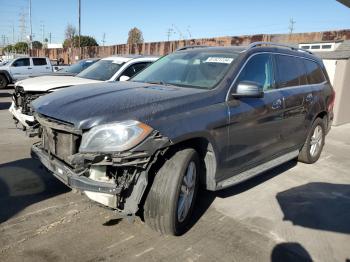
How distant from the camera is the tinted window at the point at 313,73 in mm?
6070

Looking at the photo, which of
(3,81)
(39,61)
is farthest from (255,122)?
(39,61)

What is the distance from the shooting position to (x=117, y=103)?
11.5ft

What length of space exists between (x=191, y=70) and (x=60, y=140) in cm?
186

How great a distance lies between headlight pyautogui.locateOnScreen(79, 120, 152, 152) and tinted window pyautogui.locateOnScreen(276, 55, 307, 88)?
102 inches

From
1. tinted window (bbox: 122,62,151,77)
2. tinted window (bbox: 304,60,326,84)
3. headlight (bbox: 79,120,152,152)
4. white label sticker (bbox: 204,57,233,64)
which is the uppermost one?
white label sticker (bbox: 204,57,233,64)

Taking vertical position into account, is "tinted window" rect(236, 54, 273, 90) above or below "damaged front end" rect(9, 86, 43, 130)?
above

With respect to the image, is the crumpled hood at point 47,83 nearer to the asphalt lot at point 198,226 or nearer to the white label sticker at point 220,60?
the asphalt lot at point 198,226

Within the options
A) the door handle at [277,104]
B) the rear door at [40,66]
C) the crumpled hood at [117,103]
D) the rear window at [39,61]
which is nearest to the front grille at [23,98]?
the crumpled hood at [117,103]

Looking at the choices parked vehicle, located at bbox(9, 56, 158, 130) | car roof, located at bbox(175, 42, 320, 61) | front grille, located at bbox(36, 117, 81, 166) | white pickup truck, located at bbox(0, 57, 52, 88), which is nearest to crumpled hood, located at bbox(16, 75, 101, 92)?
parked vehicle, located at bbox(9, 56, 158, 130)

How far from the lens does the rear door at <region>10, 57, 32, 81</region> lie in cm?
2031

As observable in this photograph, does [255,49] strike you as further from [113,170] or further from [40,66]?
[40,66]

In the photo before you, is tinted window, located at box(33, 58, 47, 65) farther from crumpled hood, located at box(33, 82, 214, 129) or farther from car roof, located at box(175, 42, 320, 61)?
crumpled hood, located at box(33, 82, 214, 129)

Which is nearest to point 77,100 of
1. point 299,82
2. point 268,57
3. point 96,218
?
point 96,218

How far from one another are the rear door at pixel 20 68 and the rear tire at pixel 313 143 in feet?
57.9
